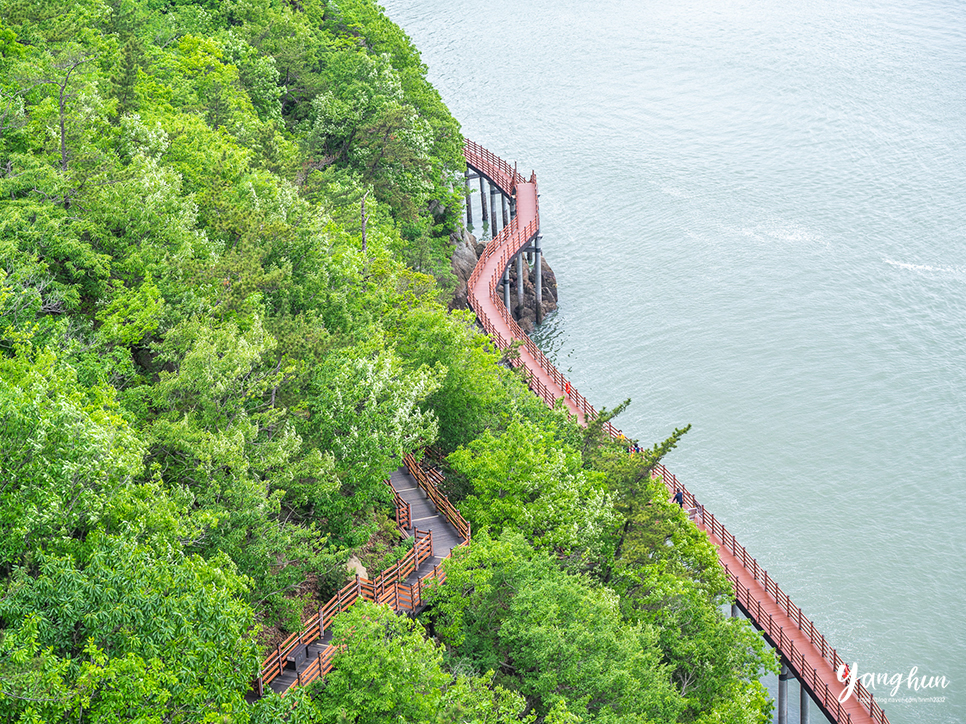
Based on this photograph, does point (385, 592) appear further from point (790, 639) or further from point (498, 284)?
point (498, 284)

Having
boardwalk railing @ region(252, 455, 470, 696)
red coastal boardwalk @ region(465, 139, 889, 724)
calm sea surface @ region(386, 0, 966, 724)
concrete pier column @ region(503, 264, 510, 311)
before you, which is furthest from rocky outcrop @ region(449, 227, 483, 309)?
boardwalk railing @ region(252, 455, 470, 696)

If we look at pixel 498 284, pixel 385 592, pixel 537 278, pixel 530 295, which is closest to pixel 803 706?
pixel 385 592

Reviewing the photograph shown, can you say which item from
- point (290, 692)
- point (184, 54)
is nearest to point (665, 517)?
point (290, 692)

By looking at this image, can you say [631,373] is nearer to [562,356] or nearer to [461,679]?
[562,356]

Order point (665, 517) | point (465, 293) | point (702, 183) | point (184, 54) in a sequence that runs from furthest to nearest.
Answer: point (702, 183)
point (465, 293)
point (184, 54)
point (665, 517)

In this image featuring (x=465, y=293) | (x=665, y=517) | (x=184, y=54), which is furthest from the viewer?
(x=465, y=293)

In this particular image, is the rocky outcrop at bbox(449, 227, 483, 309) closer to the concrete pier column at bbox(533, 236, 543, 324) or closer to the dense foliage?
the concrete pier column at bbox(533, 236, 543, 324)
